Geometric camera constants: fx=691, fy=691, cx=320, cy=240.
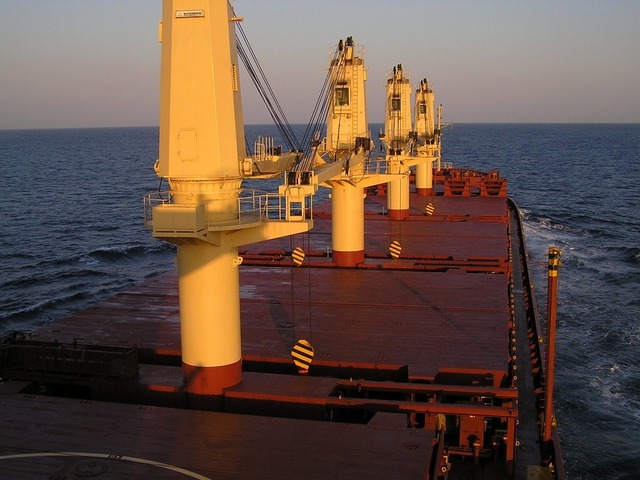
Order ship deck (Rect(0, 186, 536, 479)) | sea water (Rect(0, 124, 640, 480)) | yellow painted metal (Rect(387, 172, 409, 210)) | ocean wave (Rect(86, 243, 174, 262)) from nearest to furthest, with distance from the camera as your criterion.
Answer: ship deck (Rect(0, 186, 536, 479)) → sea water (Rect(0, 124, 640, 480)) → yellow painted metal (Rect(387, 172, 409, 210)) → ocean wave (Rect(86, 243, 174, 262))

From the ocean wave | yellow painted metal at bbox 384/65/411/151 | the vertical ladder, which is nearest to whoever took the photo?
the vertical ladder

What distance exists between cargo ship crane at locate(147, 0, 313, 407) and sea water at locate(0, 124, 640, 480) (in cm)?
1381

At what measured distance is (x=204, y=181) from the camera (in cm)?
1603

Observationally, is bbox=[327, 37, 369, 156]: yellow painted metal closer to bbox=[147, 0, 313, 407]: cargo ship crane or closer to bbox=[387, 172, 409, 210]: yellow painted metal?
bbox=[387, 172, 409, 210]: yellow painted metal

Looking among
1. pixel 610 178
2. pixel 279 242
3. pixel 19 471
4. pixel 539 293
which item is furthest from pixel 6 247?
pixel 610 178

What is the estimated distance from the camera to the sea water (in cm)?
2691

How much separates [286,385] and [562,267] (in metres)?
39.8

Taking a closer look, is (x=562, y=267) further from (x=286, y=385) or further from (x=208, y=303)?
(x=208, y=303)

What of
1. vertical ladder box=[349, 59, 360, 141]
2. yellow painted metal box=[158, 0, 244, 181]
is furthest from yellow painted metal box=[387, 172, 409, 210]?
yellow painted metal box=[158, 0, 244, 181]

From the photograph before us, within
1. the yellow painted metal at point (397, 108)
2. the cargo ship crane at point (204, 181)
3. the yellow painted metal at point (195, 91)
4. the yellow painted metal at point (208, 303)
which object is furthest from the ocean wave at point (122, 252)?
the yellow painted metal at point (195, 91)

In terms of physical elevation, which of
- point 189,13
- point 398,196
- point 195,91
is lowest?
point 398,196

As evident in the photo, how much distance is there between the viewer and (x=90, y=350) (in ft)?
59.5

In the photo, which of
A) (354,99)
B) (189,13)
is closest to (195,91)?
(189,13)

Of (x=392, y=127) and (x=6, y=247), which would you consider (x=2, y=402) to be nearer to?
(x=392, y=127)
